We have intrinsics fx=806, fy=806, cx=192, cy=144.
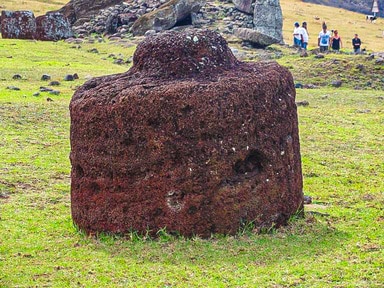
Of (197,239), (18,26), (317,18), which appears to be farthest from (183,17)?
(317,18)

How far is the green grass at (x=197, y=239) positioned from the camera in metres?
7.40

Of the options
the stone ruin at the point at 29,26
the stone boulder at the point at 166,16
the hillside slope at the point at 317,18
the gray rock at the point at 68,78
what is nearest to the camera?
the gray rock at the point at 68,78

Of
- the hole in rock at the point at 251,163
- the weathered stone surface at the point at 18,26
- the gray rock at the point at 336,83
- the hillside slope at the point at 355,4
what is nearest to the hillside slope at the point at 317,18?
the hillside slope at the point at 355,4

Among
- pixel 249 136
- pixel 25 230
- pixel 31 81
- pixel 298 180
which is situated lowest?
pixel 31 81

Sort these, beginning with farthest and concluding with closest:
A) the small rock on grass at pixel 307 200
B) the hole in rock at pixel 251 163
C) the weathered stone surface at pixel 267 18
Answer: the weathered stone surface at pixel 267 18
the small rock on grass at pixel 307 200
the hole in rock at pixel 251 163

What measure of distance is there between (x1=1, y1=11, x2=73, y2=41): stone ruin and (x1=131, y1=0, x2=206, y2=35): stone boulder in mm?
3452

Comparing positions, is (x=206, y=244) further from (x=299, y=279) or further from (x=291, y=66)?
(x=291, y=66)

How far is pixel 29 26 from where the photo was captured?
34.6m

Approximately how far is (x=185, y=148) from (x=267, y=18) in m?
28.1

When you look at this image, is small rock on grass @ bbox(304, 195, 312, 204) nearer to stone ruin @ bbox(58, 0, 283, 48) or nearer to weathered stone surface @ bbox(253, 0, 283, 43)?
stone ruin @ bbox(58, 0, 283, 48)

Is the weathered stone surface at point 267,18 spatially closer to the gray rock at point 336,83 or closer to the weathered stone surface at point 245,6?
the weathered stone surface at point 245,6

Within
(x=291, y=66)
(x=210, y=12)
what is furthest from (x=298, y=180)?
(x=210, y=12)

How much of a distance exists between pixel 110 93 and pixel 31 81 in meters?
14.2

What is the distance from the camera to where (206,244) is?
8289 mm
